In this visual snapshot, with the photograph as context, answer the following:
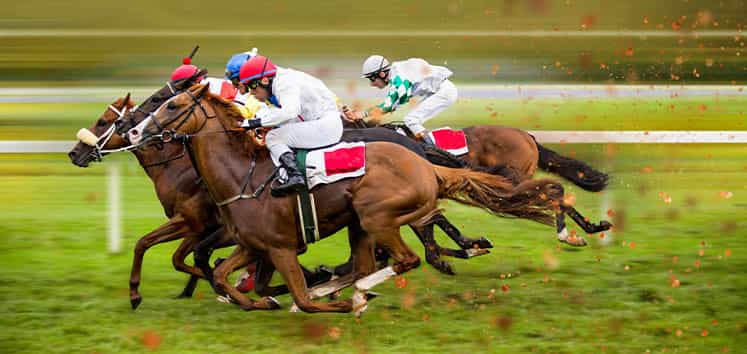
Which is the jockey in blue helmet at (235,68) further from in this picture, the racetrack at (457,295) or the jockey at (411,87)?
the racetrack at (457,295)

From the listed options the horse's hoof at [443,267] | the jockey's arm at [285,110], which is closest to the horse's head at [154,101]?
the jockey's arm at [285,110]

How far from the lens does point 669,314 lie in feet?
19.7

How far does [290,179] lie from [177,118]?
67 cm

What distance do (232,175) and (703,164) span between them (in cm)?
845

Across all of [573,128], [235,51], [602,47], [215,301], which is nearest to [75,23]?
[235,51]

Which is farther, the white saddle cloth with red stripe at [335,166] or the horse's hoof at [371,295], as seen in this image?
the horse's hoof at [371,295]

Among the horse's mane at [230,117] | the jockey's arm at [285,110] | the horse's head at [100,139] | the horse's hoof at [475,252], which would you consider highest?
the jockey's arm at [285,110]

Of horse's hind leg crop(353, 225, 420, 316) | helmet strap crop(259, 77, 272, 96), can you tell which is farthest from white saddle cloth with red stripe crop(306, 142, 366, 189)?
helmet strap crop(259, 77, 272, 96)

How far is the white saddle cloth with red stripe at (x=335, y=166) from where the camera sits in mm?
5672

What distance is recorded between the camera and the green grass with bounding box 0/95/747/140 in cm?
1530

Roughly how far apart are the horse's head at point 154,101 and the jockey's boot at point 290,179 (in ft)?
2.48

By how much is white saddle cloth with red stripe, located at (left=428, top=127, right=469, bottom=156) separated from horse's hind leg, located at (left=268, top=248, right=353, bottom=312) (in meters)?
1.84

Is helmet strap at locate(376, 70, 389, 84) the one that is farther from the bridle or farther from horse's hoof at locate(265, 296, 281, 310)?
horse's hoof at locate(265, 296, 281, 310)

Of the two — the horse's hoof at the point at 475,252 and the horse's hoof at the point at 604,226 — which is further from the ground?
the horse's hoof at the point at 475,252
